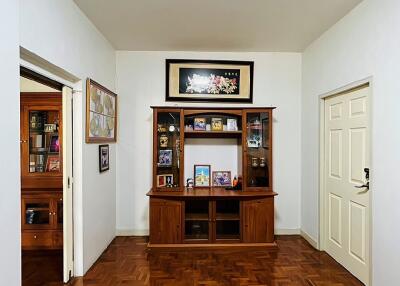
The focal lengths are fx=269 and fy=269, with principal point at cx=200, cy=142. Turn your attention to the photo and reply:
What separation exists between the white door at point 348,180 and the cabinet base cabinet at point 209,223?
2.45ft

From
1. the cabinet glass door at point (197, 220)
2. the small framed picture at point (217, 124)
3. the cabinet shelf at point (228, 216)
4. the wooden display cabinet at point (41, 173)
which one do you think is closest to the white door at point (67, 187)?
the wooden display cabinet at point (41, 173)

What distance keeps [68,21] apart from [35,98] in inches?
56.8

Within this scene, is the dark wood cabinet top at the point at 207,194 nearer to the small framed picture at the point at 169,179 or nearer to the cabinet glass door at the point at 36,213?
the small framed picture at the point at 169,179

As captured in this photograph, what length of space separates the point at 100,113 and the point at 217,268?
7.59 ft

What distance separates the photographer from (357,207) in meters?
2.83

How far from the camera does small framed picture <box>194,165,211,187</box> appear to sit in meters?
4.11

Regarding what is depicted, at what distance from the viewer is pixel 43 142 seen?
11.8 feet

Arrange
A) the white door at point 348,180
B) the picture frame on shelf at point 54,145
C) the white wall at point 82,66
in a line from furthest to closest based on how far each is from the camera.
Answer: the picture frame on shelf at point 54,145, the white door at point 348,180, the white wall at point 82,66

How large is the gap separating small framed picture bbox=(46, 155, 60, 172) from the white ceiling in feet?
5.77

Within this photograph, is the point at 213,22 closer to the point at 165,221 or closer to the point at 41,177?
the point at 165,221

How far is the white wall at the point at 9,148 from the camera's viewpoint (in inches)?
60.7

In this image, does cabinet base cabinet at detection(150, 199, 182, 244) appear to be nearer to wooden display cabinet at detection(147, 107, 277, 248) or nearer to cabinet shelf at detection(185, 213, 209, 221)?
wooden display cabinet at detection(147, 107, 277, 248)

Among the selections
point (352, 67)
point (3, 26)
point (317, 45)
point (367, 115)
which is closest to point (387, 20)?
point (352, 67)

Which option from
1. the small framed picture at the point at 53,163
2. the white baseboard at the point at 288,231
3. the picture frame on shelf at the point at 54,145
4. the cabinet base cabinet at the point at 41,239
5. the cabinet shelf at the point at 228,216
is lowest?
the white baseboard at the point at 288,231
